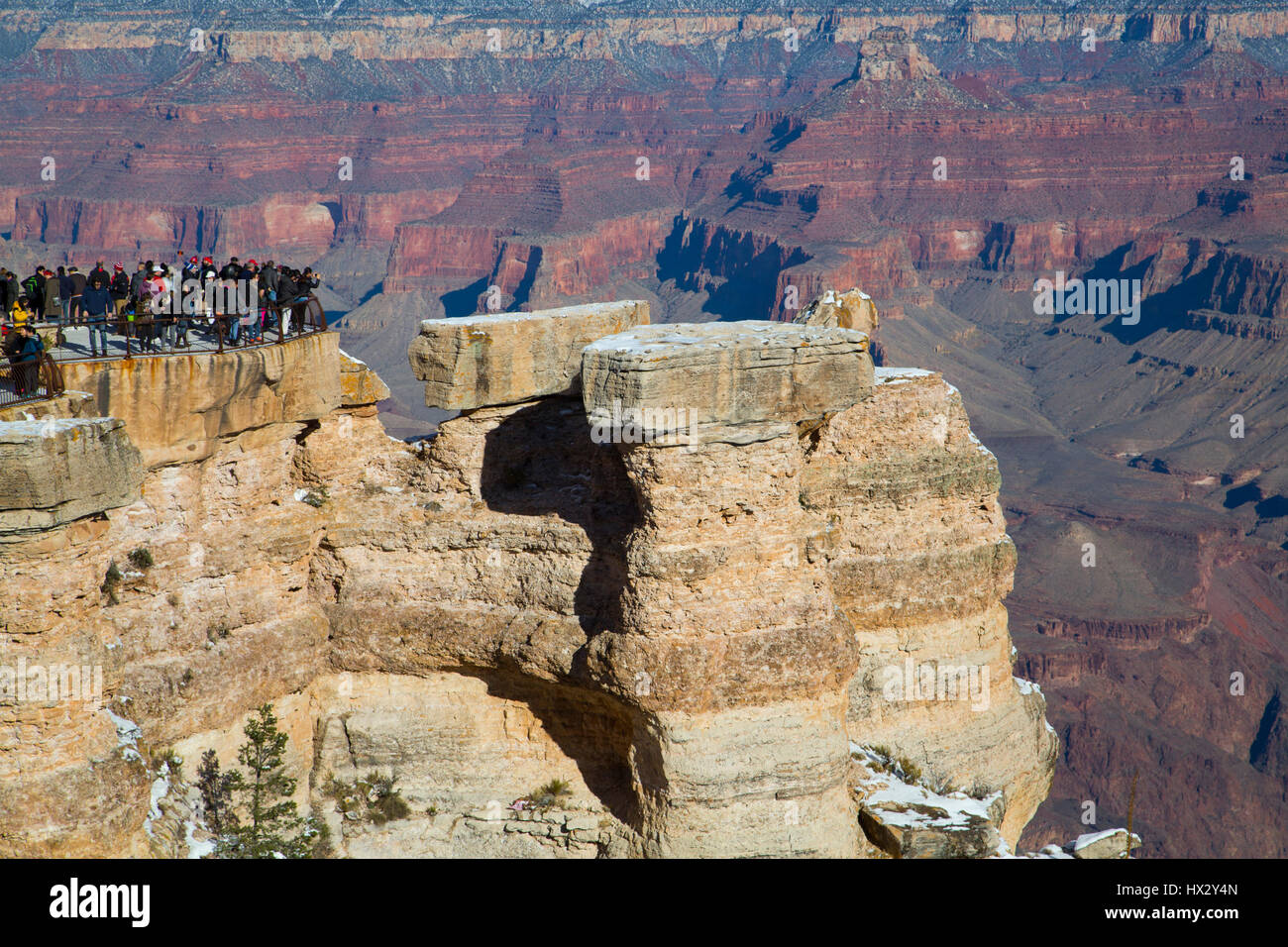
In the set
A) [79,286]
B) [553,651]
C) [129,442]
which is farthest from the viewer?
[79,286]

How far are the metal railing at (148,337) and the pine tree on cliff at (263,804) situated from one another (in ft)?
20.9

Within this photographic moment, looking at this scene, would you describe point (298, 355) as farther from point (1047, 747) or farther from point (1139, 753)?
point (1139, 753)

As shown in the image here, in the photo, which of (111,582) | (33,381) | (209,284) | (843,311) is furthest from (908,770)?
(33,381)

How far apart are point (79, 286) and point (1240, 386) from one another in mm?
178600

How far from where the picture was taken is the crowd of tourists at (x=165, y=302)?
24.5 meters

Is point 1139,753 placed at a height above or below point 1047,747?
below

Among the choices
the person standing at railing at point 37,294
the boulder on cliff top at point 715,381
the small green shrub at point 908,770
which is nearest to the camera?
the boulder on cliff top at point 715,381

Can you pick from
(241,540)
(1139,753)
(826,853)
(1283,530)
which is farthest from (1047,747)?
(1283,530)

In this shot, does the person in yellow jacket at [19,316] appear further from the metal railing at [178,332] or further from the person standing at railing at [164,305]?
the person standing at railing at [164,305]

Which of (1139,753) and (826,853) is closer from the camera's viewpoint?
(826,853)

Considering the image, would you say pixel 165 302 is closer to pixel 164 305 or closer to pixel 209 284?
pixel 164 305

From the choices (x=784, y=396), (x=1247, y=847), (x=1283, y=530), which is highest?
(x=784, y=396)

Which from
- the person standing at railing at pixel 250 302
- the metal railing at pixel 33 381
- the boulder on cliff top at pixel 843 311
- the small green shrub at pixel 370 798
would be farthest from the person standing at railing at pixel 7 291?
the boulder on cliff top at pixel 843 311

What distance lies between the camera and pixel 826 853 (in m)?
23.0
